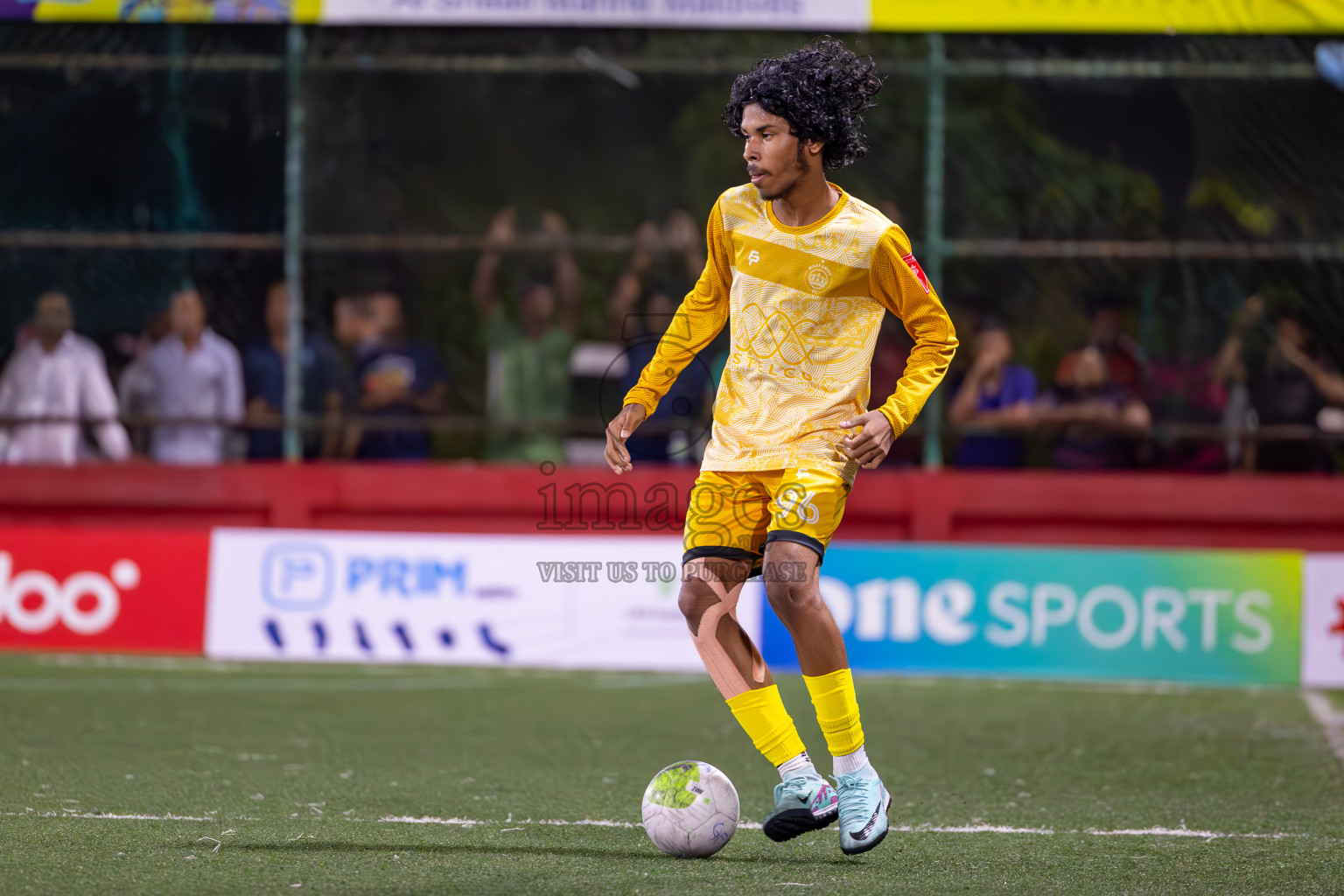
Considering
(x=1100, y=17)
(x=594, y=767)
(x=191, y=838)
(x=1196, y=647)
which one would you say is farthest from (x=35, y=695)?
(x=1100, y=17)

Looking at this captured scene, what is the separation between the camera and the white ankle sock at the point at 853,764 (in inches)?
177

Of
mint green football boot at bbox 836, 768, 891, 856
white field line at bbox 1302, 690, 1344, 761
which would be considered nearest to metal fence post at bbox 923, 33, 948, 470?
white field line at bbox 1302, 690, 1344, 761

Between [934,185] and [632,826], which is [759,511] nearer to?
[632,826]

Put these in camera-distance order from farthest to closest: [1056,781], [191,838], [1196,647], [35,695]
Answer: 1. [1196,647]
2. [35,695]
3. [1056,781]
4. [191,838]

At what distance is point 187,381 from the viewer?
10.8 metres

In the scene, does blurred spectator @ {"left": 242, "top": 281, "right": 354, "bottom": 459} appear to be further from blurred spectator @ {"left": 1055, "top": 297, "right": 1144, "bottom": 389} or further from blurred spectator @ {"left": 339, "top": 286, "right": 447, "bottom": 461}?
blurred spectator @ {"left": 1055, "top": 297, "right": 1144, "bottom": 389}

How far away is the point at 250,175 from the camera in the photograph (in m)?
10.9

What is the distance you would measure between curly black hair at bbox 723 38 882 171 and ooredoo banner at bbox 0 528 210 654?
594cm

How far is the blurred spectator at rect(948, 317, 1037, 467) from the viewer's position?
34.7ft

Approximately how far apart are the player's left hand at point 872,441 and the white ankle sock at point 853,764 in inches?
30.8

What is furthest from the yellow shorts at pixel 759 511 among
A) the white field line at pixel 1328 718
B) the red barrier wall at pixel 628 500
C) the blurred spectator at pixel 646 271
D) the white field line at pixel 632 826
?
the blurred spectator at pixel 646 271

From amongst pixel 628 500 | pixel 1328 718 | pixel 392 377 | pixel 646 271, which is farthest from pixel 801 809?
pixel 392 377

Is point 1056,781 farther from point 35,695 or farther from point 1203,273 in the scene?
point 1203,273

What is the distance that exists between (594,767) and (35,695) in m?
3.21
